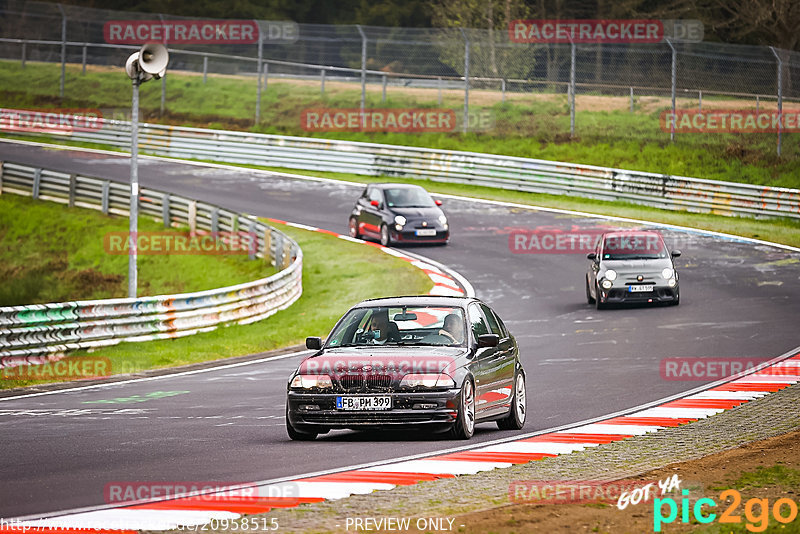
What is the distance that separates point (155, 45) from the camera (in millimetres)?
19891

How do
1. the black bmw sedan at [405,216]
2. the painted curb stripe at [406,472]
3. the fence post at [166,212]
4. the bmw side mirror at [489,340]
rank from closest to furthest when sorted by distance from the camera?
1. the painted curb stripe at [406,472]
2. the bmw side mirror at [489,340]
3. the black bmw sedan at [405,216]
4. the fence post at [166,212]

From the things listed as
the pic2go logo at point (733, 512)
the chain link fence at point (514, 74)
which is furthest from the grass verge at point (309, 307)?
the chain link fence at point (514, 74)

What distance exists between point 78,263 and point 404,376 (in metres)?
24.2

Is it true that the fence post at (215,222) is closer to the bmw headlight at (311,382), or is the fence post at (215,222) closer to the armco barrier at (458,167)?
the armco barrier at (458,167)

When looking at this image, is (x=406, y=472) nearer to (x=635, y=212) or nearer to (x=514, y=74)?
(x=635, y=212)

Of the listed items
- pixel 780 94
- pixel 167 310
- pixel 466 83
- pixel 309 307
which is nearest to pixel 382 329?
pixel 167 310

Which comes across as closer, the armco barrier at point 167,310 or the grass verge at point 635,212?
the armco barrier at point 167,310

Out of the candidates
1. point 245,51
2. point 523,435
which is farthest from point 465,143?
point 523,435

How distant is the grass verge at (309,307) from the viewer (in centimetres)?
1978

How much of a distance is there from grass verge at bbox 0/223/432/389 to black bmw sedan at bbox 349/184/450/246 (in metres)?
0.65

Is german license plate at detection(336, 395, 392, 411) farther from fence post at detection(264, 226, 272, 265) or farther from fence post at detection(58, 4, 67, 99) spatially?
fence post at detection(58, 4, 67, 99)

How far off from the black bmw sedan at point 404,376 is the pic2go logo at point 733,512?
123 inches

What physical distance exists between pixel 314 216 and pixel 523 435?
24.6 meters

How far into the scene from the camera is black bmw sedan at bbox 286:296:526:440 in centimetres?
1101
